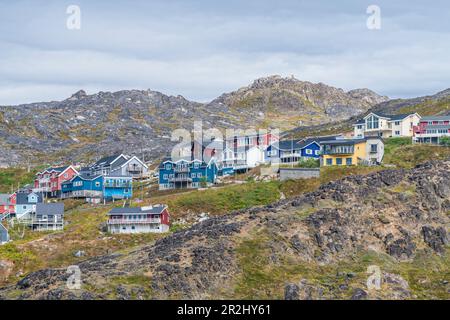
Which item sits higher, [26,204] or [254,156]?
[254,156]

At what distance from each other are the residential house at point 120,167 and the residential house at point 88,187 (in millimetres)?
7279

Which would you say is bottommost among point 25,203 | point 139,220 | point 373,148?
point 139,220

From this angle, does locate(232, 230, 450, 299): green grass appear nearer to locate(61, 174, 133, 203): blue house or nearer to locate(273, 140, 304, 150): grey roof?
locate(61, 174, 133, 203): blue house

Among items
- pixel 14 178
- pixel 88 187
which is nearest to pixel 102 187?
pixel 88 187

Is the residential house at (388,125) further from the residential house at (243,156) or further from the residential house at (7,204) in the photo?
the residential house at (7,204)

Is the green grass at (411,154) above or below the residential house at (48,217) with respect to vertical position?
above

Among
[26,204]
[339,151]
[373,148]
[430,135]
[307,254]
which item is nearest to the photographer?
[307,254]

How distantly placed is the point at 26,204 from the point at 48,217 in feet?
34.9

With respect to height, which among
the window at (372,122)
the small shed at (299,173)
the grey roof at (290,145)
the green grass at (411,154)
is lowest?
the small shed at (299,173)

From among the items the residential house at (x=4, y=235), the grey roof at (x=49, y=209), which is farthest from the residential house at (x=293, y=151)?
the residential house at (x=4, y=235)

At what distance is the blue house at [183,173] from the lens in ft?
382

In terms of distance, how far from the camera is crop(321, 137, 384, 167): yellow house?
108312 millimetres

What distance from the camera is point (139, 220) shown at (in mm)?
94500

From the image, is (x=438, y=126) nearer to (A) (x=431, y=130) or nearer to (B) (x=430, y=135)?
(A) (x=431, y=130)
